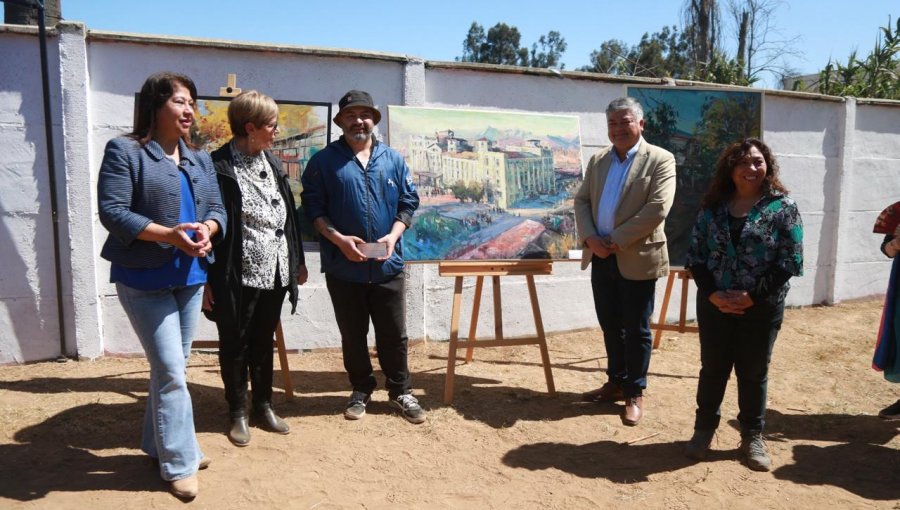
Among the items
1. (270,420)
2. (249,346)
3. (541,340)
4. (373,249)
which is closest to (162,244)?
(249,346)

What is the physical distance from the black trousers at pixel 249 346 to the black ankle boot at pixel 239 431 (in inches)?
1.3

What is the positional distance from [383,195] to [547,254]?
1710mm

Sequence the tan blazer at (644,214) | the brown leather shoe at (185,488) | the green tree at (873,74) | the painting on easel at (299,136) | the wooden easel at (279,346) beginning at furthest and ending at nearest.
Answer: the green tree at (873,74), the painting on easel at (299,136), the wooden easel at (279,346), the tan blazer at (644,214), the brown leather shoe at (185,488)

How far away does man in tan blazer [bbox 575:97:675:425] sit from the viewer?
4340 millimetres

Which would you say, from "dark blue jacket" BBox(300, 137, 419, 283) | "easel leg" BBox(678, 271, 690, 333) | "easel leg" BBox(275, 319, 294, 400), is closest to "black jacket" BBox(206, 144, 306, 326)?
"dark blue jacket" BBox(300, 137, 419, 283)

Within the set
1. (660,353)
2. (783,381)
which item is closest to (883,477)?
(783,381)

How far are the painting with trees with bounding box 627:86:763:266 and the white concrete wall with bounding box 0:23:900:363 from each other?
536 mm

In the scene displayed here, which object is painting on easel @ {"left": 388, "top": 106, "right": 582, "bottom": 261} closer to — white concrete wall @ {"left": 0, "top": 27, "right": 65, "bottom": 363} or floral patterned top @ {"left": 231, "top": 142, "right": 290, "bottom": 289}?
floral patterned top @ {"left": 231, "top": 142, "right": 290, "bottom": 289}

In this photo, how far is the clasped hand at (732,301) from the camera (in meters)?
3.60

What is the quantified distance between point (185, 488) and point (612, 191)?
2998mm

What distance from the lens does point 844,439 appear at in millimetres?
4254

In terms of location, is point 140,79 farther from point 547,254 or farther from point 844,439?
point 844,439

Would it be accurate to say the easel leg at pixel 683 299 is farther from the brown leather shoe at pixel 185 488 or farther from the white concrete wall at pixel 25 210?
the white concrete wall at pixel 25 210

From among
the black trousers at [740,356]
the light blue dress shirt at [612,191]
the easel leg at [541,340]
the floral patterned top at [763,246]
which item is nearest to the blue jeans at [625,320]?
the light blue dress shirt at [612,191]
